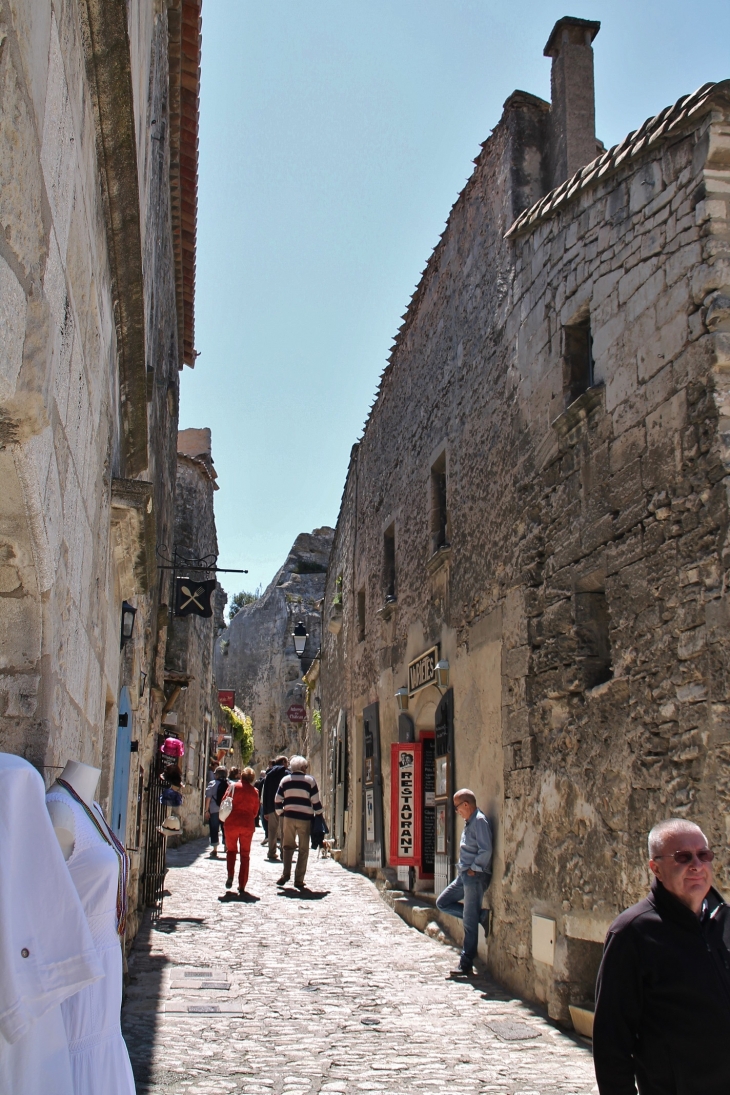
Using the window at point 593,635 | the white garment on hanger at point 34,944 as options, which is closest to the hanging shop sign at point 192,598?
the window at point 593,635

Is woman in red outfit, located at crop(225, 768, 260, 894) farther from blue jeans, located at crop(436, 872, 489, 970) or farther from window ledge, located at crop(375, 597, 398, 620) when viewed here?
blue jeans, located at crop(436, 872, 489, 970)

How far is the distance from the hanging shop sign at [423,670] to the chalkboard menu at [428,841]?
1.29 meters

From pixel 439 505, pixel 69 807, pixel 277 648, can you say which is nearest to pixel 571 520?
pixel 439 505

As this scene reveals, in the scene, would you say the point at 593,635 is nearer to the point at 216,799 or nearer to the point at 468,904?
the point at 468,904

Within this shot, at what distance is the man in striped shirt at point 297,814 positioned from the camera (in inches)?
447

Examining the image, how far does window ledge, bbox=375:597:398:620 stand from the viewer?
12117mm

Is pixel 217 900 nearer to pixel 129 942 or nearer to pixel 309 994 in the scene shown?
pixel 129 942

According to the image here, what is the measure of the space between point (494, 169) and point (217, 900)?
7.71 meters

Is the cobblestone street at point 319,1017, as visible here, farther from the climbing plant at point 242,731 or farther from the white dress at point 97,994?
the climbing plant at point 242,731

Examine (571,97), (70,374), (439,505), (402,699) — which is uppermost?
(571,97)

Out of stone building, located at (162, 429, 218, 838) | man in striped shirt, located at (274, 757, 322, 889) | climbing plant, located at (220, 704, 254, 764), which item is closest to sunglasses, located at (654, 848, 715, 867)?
man in striped shirt, located at (274, 757, 322, 889)

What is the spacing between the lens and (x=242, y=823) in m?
10.5

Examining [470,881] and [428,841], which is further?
[428,841]

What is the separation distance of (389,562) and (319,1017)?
7.59m
